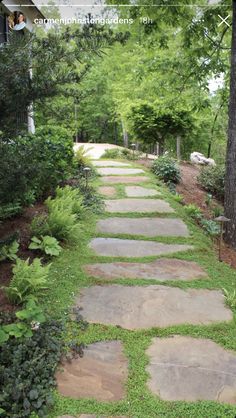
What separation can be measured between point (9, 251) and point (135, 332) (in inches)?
63.2

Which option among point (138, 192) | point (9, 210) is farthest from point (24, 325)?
point (138, 192)

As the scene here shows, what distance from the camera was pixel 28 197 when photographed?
15.0 feet

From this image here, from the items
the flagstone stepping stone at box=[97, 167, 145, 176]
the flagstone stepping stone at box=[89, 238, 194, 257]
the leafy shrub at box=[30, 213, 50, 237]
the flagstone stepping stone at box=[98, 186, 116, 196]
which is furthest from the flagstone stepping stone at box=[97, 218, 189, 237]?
the flagstone stepping stone at box=[97, 167, 145, 176]

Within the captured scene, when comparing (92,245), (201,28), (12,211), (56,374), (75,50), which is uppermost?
(201,28)

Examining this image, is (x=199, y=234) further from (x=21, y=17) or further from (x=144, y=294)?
(x=21, y=17)

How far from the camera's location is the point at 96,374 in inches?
92.2

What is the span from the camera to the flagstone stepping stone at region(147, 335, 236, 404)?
2197 millimetres

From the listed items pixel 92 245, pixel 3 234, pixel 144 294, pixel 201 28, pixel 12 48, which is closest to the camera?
pixel 12 48

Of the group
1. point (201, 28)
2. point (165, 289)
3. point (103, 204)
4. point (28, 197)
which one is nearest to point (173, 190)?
point (103, 204)

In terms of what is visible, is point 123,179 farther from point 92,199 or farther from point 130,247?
point 130,247

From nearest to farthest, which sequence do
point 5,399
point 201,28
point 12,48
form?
1. point 5,399
2. point 12,48
3. point 201,28

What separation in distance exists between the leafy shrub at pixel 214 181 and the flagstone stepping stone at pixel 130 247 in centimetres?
353

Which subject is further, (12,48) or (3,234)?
(3,234)

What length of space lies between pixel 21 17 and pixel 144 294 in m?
6.88
